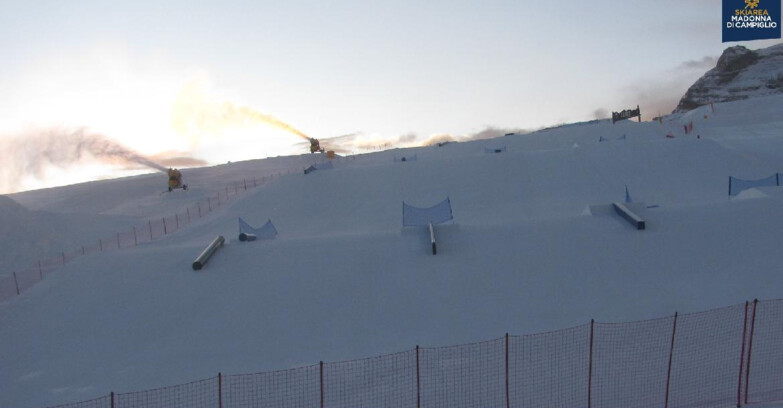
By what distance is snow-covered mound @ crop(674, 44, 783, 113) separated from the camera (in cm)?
8200

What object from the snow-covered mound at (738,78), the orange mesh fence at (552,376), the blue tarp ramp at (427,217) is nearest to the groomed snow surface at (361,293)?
the blue tarp ramp at (427,217)

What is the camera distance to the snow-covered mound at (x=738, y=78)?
82.0 m

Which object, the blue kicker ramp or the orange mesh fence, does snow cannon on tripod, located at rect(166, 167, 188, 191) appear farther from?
the orange mesh fence

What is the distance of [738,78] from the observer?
87688 mm

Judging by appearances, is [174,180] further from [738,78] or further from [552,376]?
[738,78]

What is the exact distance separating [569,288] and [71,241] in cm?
2417

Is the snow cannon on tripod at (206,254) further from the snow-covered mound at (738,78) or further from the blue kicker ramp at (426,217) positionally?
the snow-covered mound at (738,78)

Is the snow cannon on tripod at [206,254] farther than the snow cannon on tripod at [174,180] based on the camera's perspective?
No

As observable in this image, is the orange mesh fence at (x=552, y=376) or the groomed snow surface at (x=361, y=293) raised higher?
the groomed snow surface at (x=361, y=293)

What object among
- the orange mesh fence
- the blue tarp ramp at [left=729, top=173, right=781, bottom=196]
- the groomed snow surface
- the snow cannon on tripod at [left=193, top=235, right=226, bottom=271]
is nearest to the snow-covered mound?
the blue tarp ramp at [left=729, top=173, right=781, bottom=196]

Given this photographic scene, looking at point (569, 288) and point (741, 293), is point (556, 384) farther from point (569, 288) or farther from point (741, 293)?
point (741, 293)

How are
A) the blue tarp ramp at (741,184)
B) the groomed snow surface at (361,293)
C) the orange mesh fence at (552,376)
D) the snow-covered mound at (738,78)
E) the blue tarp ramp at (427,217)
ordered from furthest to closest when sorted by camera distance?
the snow-covered mound at (738,78) < the blue tarp ramp at (741,184) < the blue tarp ramp at (427,217) < the groomed snow surface at (361,293) < the orange mesh fence at (552,376)

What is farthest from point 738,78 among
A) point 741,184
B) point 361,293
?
point 361,293

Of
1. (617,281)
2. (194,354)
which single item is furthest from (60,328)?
(617,281)
